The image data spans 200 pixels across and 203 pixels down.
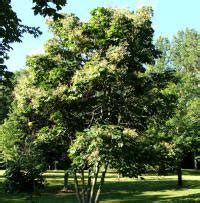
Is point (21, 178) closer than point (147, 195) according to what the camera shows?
Yes

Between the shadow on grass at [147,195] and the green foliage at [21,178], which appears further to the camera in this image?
the shadow on grass at [147,195]

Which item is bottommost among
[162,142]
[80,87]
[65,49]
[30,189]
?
[30,189]

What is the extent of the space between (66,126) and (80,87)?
8.78 feet

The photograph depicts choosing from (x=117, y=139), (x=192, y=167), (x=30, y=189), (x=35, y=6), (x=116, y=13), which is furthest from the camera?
(x=192, y=167)

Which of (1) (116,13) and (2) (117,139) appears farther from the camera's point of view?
(1) (116,13)

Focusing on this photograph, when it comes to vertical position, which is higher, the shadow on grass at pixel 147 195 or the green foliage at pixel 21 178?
the green foliage at pixel 21 178

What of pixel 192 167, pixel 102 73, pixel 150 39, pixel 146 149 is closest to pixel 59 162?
pixel 146 149

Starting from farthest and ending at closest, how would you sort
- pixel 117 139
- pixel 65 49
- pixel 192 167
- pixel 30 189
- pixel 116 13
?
pixel 192 167 < pixel 30 189 < pixel 65 49 < pixel 116 13 < pixel 117 139

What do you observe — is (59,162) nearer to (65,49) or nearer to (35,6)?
(65,49)

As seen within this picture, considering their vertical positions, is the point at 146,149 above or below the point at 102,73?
below

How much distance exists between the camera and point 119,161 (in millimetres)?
15570

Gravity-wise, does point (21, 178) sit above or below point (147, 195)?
above

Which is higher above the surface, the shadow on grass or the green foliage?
the green foliage

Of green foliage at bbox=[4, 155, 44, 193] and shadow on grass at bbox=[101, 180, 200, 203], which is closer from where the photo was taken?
green foliage at bbox=[4, 155, 44, 193]
